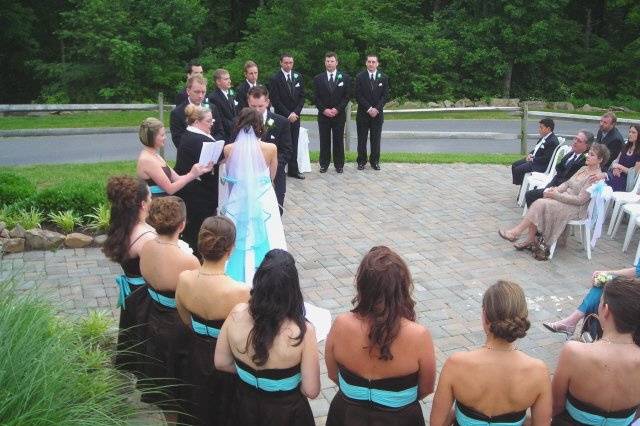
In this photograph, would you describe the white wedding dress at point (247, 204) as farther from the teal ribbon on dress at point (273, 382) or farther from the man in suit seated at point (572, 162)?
the man in suit seated at point (572, 162)

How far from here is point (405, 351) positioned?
2988 mm

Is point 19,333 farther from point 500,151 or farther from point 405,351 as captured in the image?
point 500,151

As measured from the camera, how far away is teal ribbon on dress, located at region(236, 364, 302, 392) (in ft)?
10.4

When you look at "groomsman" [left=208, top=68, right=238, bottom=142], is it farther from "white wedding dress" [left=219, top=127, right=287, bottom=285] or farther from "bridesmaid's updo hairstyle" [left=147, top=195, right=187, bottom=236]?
"bridesmaid's updo hairstyle" [left=147, top=195, right=187, bottom=236]

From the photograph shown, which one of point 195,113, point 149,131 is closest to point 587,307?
point 195,113

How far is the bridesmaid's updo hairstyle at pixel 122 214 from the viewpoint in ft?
14.2

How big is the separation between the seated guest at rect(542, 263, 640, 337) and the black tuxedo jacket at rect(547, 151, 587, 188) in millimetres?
2652

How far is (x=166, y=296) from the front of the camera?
404 centimetres

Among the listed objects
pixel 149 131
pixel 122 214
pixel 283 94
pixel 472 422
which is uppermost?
pixel 283 94

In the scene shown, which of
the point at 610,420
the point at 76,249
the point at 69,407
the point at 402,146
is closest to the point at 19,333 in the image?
the point at 69,407

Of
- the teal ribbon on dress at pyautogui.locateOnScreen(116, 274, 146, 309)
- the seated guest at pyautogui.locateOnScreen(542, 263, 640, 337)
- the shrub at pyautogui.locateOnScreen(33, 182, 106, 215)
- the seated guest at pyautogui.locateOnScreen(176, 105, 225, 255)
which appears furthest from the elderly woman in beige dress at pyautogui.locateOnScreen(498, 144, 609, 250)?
the shrub at pyautogui.locateOnScreen(33, 182, 106, 215)

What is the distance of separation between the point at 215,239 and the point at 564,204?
5.14m

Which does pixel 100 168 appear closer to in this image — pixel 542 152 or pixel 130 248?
pixel 542 152

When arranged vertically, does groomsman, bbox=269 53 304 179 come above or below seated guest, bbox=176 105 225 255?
above
